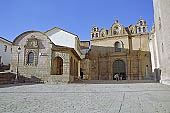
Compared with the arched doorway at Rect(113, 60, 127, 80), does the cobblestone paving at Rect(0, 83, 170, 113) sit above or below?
below

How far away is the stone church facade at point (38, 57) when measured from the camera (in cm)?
1521

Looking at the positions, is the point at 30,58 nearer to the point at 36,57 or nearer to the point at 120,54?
the point at 36,57

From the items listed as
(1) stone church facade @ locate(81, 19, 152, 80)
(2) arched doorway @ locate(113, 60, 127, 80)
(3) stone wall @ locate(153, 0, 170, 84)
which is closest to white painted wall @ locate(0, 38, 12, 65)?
(1) stone church facade @ locate(81, 19, 152, 80)

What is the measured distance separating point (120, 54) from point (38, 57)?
19.6m

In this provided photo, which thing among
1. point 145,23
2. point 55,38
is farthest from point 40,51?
point 145,23

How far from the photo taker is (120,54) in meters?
30.1

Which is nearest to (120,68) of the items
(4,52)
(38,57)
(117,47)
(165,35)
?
(117,47)

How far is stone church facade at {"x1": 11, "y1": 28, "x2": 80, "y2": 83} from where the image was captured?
599 inches

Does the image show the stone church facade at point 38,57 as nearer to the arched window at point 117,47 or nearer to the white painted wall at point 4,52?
the white painted wall at point 4,52

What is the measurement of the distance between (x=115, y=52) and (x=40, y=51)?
64.2ft

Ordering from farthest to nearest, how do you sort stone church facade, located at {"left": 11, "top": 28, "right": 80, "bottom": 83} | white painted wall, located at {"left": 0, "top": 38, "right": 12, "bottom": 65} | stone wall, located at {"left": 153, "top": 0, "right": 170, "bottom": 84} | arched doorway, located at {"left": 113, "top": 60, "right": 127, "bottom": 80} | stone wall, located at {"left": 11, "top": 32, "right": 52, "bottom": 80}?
arched doorway, located at {"left": 113, "top": 60, "right": 127, "bottom": 80}, white painted wall, located at {"left": 0, "top": 38, "right": 12, "bottom": 65}, stone wall, located at {"left": 11, "top": 32, "right": 52, "bottom": 80}, stone church facade, located at {"left": 11, "top": 28, "right": 80, "bottom": 83}, stone wall, located at {"left": 153, "top": 0, "right": 170, "bottom": 84}

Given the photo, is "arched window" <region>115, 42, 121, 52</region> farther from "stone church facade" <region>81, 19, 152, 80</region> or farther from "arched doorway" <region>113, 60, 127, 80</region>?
"arched doorway" <region>113, 60, 127, 80</region>

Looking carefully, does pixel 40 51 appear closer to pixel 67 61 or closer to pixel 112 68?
pixel 67 61

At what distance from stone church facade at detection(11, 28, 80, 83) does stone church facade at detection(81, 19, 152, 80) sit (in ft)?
54.6
